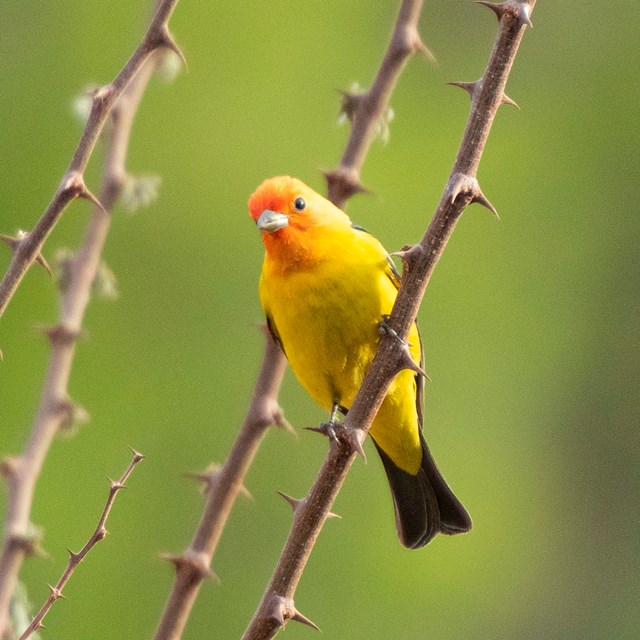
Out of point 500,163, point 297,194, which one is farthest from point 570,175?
point 297,194

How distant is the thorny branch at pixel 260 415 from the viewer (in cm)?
281

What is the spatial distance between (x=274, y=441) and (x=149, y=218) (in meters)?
2.80

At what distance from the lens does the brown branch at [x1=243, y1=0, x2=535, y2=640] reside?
8.05 feet

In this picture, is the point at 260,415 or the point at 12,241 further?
the point at 260,415

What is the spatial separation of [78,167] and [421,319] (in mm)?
12897

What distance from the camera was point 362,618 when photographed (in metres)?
13.0

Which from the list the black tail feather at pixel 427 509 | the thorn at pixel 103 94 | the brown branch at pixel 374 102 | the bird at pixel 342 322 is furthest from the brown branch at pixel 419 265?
the black tail feather at pixel 427 509

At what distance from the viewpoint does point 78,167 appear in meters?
2.30

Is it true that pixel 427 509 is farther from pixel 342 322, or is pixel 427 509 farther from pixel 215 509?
pixel 215 509

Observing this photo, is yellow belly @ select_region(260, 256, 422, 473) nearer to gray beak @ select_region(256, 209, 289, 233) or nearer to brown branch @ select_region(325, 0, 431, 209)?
gray beak @ select_region(256, 209, 289, 233)

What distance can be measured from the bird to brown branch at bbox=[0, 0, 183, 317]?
6.49ft

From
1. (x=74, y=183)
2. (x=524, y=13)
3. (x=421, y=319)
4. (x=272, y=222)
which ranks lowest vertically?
(x=74, y=183)

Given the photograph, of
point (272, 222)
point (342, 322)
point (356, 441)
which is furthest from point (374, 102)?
point (272, 222)

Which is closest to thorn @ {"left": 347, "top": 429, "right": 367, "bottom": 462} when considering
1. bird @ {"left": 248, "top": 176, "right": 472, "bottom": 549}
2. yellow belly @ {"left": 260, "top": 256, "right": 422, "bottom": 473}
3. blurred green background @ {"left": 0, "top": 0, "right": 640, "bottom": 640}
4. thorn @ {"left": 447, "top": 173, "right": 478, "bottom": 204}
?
thorn @ {"left": 447, "top": 173, "right": 478, "bottom": 204}
